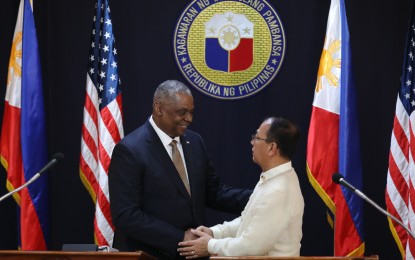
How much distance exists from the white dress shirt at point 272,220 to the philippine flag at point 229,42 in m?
2.31

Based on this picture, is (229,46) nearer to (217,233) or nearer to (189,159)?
(189,159)

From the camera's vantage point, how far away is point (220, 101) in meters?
5.89

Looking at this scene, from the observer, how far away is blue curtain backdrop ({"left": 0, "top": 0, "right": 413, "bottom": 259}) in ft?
19.1

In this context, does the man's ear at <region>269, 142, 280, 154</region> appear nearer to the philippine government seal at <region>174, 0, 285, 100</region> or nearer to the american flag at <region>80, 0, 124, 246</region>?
the american flag at <region>80, 0, 124, 246</region>

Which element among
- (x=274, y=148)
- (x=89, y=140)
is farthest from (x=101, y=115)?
(x=274, y=148)

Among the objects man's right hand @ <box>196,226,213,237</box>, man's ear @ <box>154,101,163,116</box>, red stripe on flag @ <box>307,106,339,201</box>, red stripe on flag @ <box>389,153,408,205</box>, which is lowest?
man's right hand @ <box>196,226,213,237</box>

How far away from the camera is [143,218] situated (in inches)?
159

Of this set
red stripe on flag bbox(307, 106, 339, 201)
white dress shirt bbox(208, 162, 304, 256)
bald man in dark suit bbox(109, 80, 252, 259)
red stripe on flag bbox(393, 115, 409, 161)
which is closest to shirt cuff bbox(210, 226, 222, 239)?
bald man in dark suit bbox(109, 80, 252, 259)

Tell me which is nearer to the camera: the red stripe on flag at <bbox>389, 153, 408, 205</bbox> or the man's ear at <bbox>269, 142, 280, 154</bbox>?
the man's ear at <bbox>269, 142, 280, 154</bbox>

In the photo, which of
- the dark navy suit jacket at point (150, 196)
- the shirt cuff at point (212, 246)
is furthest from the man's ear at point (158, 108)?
the shirt cuff at point (212, 246)

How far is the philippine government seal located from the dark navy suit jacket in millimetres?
1536

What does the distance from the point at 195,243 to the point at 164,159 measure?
1.85ft

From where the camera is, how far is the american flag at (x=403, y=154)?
5.17 meters

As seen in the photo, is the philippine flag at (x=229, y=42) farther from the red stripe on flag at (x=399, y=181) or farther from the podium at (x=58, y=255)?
the podium at (x=58, y=255)
